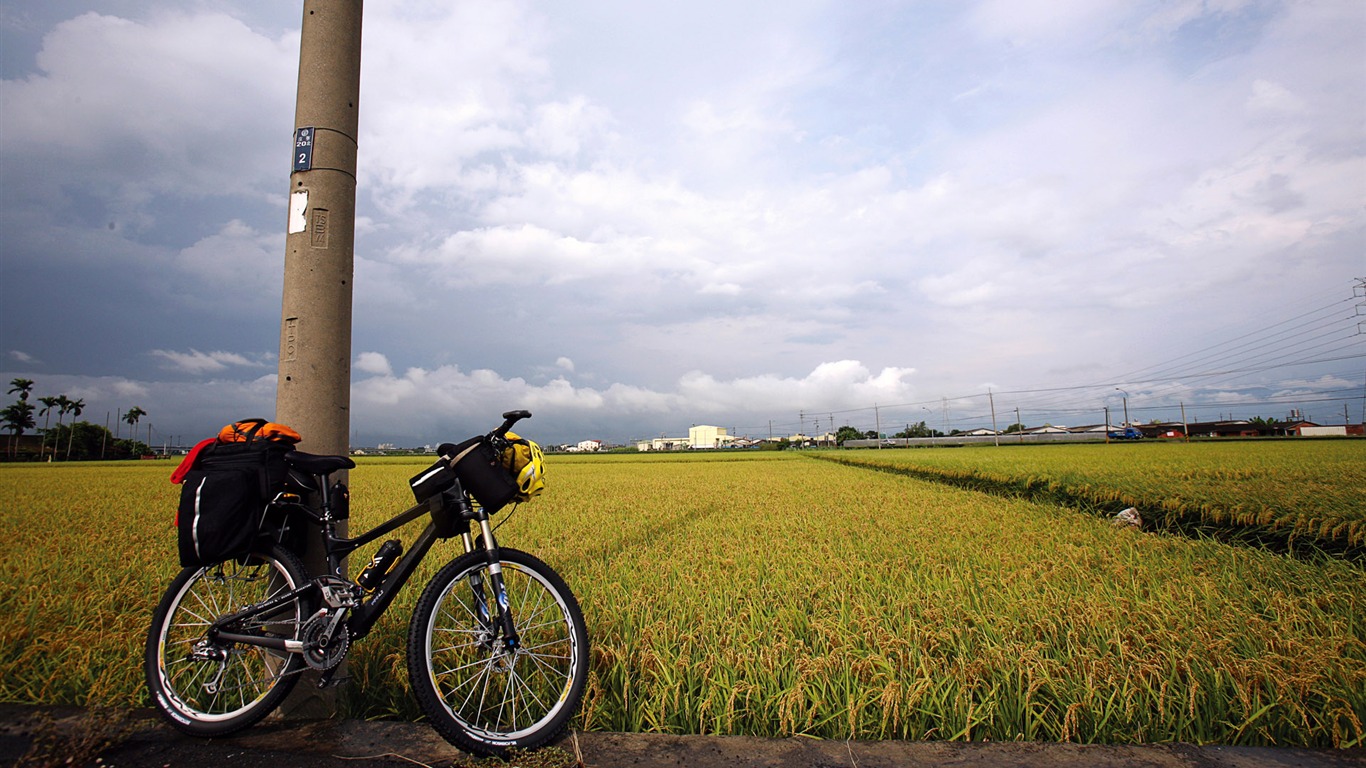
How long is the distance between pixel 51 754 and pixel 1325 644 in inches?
199

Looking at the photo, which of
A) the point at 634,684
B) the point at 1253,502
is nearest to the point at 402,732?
the point at 634,684

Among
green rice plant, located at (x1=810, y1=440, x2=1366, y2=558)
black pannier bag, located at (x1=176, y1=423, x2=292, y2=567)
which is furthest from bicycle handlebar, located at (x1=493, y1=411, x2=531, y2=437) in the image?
green rice plant, located at (x1=810, y1=440, x2=1366, y2=558)

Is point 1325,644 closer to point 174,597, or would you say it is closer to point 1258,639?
point 1258,639

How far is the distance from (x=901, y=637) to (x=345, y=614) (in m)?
2.44

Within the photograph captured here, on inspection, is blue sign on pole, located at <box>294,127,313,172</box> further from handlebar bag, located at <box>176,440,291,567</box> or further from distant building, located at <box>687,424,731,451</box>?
distant building, located at <box>687,424,731,451</box>

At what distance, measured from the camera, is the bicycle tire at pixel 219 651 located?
86.4 inches

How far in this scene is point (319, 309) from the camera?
270 centimetres

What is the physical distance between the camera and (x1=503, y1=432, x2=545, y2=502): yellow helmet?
244 centimetres

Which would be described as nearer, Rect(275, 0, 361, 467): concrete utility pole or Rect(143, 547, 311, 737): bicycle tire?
Rect(143, 547, 311, 737): bicycle tire

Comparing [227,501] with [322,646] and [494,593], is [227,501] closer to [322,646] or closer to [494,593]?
[322,646]

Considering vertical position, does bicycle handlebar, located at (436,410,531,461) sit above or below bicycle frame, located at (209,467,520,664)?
above

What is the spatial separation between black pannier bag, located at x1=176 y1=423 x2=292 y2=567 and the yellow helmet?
0.86 m

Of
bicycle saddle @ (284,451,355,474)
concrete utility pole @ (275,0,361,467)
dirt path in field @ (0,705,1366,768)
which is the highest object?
concrete utility pole @ (275,0,361,467)

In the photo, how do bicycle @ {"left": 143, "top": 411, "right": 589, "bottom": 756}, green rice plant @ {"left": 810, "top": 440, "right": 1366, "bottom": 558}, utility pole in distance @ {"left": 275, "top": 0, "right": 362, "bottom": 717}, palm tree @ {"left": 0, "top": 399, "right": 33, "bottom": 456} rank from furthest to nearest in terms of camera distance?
palm tree @ {"left": 0, "top": 399, "right": 33, "bottom": 456} < green rice plant @ {"left": 810, "top": 440, "right": 1366, "bottom": 558} < utility pole in distance @ {"left": 275, "top": 0, "right": 362, "bottom": 717} < bicycle @ {"left": 143, "top": 411, "right": 589, "bottom": 756}
